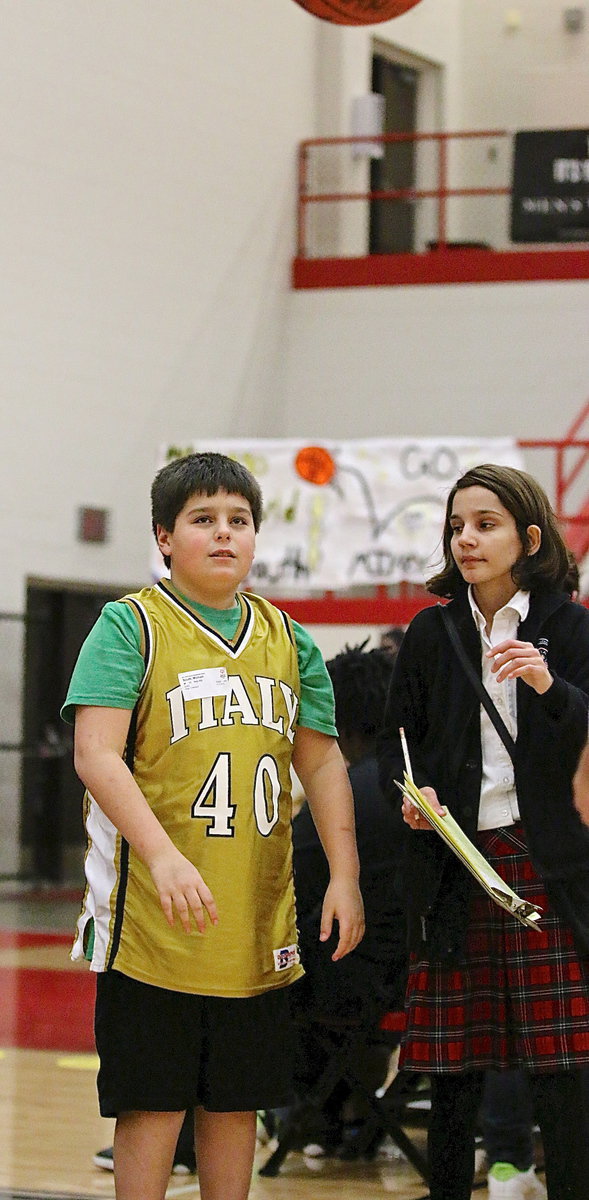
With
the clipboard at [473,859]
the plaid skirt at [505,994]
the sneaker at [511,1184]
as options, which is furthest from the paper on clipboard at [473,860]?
the sneaker at [511,1184]

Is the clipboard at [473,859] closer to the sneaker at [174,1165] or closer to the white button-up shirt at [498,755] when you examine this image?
the white button-up shirt at [498,755]

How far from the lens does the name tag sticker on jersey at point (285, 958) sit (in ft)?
10.8

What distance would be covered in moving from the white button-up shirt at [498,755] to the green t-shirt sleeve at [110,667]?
730mm

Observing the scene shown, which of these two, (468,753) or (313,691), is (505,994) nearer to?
(468,753)

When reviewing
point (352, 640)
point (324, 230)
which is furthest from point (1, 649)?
point (324, 230)

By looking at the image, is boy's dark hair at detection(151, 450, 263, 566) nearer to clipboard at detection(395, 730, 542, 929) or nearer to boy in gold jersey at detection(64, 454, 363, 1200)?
boy in gold jersey at detection(64, 454, 363, 1200)

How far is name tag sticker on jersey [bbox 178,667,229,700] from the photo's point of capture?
3248mm

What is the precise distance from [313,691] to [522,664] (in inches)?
19.3

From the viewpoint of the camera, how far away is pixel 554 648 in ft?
11.4

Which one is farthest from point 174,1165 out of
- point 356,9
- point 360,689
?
point 356,9

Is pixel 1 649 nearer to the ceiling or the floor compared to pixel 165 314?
nearer to the floor

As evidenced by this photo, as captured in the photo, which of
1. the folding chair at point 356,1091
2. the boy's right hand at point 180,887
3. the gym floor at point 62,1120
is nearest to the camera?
the boy's right hand at point 180,887

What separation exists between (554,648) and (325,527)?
7.53 metres

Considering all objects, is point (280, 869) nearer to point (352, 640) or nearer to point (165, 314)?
point (352, 640)
